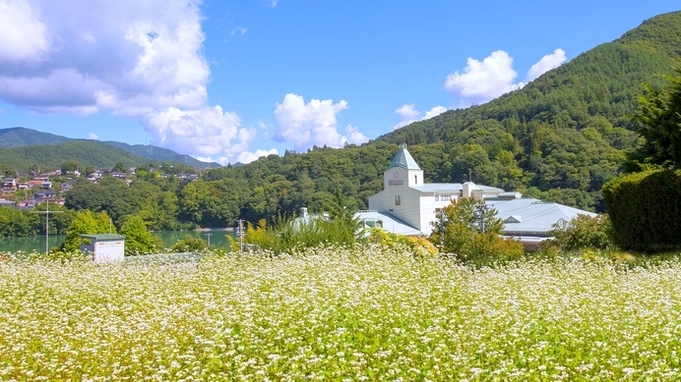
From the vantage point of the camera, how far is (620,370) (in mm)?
4164

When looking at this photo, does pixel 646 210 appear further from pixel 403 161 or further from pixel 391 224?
pixel 403 161

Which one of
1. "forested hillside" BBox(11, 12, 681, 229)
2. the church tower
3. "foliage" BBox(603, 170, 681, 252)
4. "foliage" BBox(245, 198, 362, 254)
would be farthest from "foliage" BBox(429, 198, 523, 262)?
"forested hillside" BBox(11, 12, 681, 229)

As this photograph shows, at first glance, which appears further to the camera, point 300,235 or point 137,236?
point 137,236

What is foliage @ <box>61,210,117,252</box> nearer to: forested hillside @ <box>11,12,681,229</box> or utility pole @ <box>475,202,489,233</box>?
forested hillside @ <box>11,12,681,229</box>

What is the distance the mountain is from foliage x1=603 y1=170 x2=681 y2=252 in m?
40.8

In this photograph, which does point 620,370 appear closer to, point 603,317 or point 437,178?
point 603,317

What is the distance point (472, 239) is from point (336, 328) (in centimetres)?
1256

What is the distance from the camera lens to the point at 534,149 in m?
71.4

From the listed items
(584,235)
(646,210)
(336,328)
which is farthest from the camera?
(584,235)

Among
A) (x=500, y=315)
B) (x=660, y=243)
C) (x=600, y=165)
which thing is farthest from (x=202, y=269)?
(x=600, y=165)

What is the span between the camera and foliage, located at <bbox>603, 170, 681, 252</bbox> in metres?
13.3

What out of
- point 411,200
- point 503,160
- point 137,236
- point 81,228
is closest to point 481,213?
point 137,236

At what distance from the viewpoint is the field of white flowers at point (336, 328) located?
4.20 metres

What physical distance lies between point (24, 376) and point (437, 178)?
80041 mm
